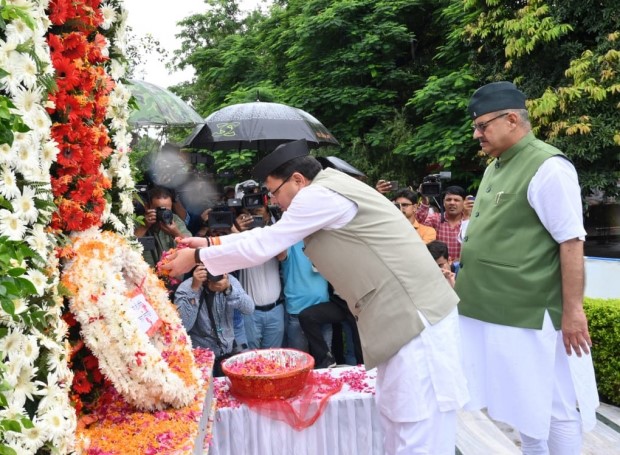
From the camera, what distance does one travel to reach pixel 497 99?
8.98ft

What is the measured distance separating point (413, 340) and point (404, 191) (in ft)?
10.4

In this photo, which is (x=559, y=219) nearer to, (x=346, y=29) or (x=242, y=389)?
(x=242, y=389)

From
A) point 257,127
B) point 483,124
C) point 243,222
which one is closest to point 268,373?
point 483,124

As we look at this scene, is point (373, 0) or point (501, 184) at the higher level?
point (373, 0)

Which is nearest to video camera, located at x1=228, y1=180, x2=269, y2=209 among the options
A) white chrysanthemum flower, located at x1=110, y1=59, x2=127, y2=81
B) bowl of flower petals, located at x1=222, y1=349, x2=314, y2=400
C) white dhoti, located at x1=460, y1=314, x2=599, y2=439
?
bowl of flower petals, located at x1=222, y1=349, x2=314, y2=400

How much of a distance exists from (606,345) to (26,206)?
→ 4294mm

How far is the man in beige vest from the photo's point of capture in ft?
8.04

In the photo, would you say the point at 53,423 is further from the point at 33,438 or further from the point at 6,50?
the point at 6,50

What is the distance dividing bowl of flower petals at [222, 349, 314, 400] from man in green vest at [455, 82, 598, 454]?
38.5 inches

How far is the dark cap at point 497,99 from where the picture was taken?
8.97ft

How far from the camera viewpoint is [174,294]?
3947 millimetres

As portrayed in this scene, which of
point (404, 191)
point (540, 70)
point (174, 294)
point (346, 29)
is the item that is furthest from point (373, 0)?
point (174, 294)

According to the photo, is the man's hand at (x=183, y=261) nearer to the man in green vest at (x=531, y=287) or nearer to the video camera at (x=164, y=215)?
the man in green vest at (x=531, y=287)

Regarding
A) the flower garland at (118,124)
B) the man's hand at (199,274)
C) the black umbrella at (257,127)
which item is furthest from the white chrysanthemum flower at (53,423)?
the black umbrella at (257,127)
